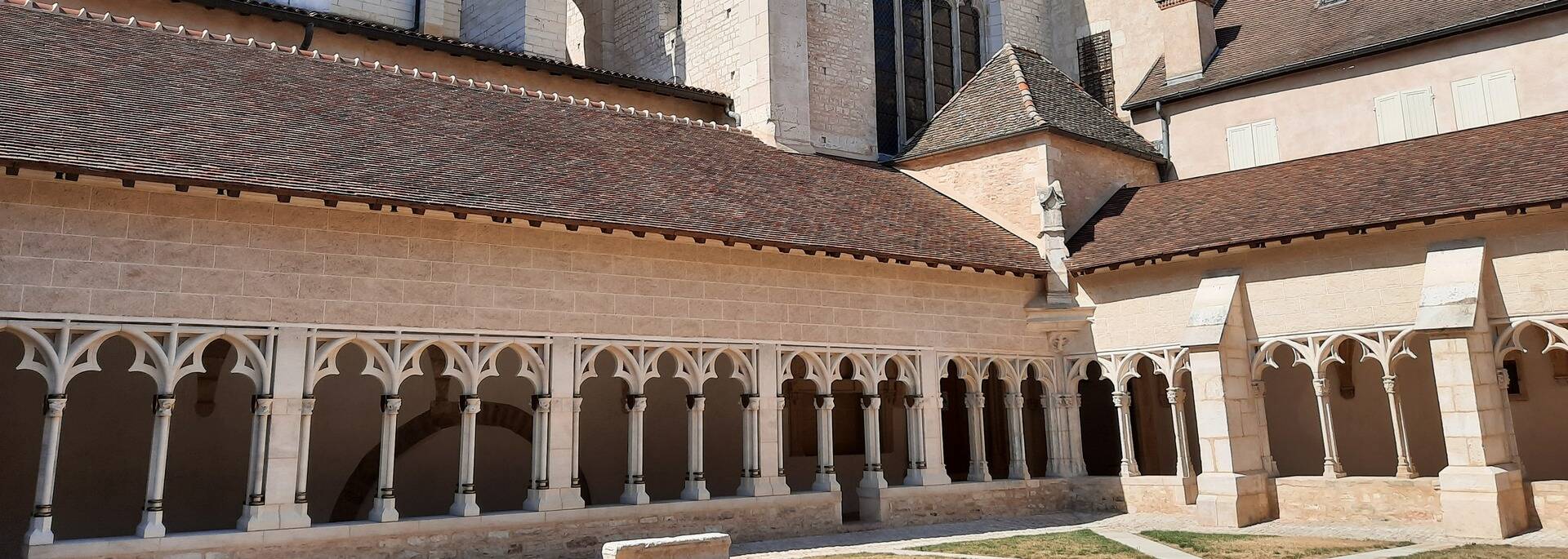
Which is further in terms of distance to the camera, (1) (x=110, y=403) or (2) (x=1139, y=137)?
(2) (x=1139, y=137)

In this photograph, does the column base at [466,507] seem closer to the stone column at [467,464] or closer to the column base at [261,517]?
the stone column at [467,464]

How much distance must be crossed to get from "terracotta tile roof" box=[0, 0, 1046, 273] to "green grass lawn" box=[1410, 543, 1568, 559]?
678 cm

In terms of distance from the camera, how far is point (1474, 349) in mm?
12727

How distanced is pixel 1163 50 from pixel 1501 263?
9961 millimetres

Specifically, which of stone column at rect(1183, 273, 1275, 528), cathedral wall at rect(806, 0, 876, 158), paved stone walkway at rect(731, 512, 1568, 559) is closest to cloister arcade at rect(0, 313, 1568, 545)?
stone column at rect(1183, 273, 1275, 528)

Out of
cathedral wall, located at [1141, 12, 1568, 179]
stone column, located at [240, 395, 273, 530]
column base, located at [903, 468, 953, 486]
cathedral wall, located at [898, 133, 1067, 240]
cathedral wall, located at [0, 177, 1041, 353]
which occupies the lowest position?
column base, located at [903, 468, 953, 486]

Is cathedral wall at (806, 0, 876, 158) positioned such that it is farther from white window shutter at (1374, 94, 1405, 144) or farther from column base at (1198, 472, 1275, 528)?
column base at (1198, 472, 1275, 528)

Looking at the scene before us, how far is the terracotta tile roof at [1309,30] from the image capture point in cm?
1780

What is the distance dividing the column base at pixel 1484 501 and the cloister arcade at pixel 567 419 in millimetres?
880

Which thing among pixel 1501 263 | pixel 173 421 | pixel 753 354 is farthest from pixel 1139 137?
pixel 173 421

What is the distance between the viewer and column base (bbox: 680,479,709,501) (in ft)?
43.2

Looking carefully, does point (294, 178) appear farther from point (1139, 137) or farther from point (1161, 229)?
point (1139, 137)

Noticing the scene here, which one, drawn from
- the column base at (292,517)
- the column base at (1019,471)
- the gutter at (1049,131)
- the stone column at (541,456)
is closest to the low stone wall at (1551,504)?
the column base at (1019,471)

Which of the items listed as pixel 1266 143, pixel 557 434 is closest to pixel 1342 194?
pixel 1266 143
